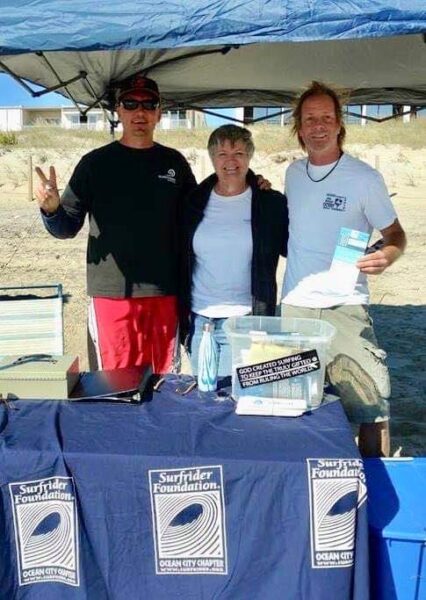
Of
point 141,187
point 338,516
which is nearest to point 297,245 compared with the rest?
point 141,187

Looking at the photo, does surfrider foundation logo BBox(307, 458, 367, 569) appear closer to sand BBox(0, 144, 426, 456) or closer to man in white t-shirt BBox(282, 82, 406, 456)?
man in white t-shirt BBox(282, 82, 406, 456)

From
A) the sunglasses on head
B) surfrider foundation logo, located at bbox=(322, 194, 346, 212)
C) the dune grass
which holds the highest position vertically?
the dune grass

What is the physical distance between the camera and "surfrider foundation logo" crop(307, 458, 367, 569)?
162cm

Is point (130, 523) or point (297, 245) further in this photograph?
point (297, 245)

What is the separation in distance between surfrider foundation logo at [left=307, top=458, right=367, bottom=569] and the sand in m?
1.81

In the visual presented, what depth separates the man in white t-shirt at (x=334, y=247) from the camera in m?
2.26

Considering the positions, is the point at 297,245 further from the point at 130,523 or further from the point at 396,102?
the point at 396,102

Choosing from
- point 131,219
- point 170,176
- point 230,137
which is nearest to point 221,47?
point 170,176

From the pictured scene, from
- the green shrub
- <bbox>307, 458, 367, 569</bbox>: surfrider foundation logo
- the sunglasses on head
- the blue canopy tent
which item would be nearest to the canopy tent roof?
the blue canopy tent

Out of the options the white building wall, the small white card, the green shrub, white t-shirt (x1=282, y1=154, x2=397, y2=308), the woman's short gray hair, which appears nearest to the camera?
the small white card

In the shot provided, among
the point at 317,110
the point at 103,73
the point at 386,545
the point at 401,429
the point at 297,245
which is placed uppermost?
the point at 103,73

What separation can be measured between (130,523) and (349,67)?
327cm

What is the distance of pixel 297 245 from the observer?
2357mm

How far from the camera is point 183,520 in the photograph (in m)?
1.68
